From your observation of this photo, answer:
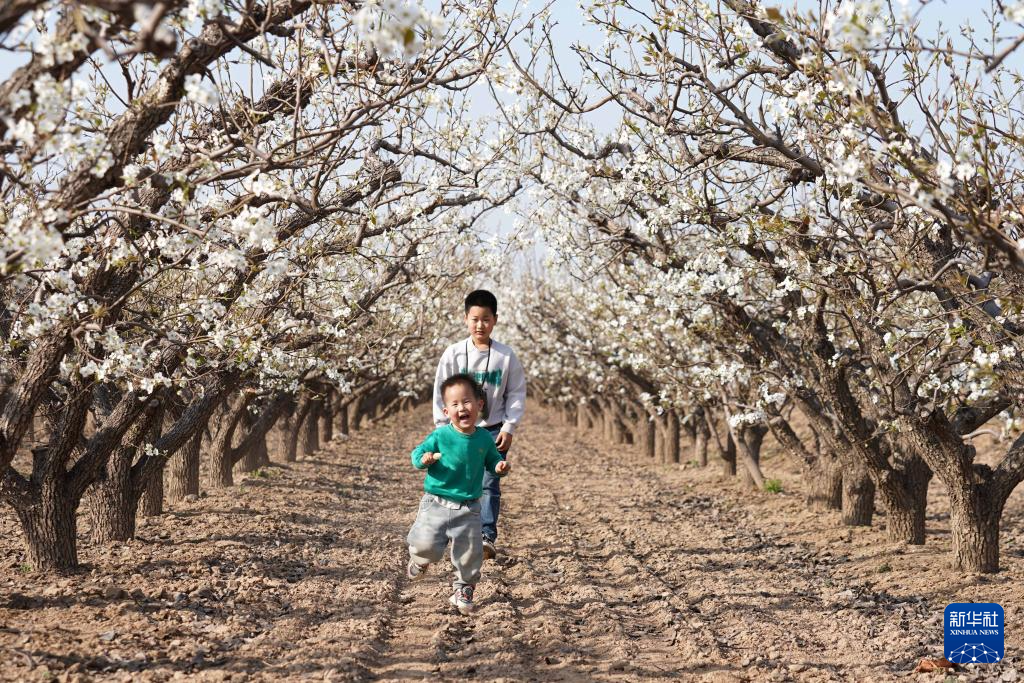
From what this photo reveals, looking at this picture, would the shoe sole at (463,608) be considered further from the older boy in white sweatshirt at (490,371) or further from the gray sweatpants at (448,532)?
the older boy in white sweatshirt at (490,371)

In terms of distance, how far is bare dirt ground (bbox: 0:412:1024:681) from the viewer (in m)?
5.78

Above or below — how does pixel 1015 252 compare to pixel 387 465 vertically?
above

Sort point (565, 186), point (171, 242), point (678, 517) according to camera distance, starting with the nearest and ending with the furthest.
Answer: point (171, 242)
point (565, 186)
point (678, 517)

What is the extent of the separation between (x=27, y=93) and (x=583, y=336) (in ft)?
68.8

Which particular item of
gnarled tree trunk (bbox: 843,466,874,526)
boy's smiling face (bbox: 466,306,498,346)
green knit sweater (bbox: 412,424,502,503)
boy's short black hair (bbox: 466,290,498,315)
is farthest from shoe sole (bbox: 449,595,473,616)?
gnarled tree trunk (bbox: 843,466,874,526)

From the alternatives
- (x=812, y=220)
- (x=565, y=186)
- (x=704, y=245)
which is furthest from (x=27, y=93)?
(x=704, y=245)

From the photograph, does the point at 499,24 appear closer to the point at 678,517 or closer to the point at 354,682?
the point at 354,682

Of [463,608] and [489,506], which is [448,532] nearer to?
[463,608]

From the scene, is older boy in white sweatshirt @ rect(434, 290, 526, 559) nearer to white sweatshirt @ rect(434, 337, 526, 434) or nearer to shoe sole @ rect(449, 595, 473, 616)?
white sweatshirt @ rect(434, 337, 526, 434)

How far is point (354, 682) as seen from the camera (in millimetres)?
5246

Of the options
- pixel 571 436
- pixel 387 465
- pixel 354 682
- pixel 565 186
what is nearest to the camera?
pixel 354 682

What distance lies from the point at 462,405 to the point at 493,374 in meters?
1.11

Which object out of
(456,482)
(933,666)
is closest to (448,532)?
(456,482)

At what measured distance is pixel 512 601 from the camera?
7.38 metres
